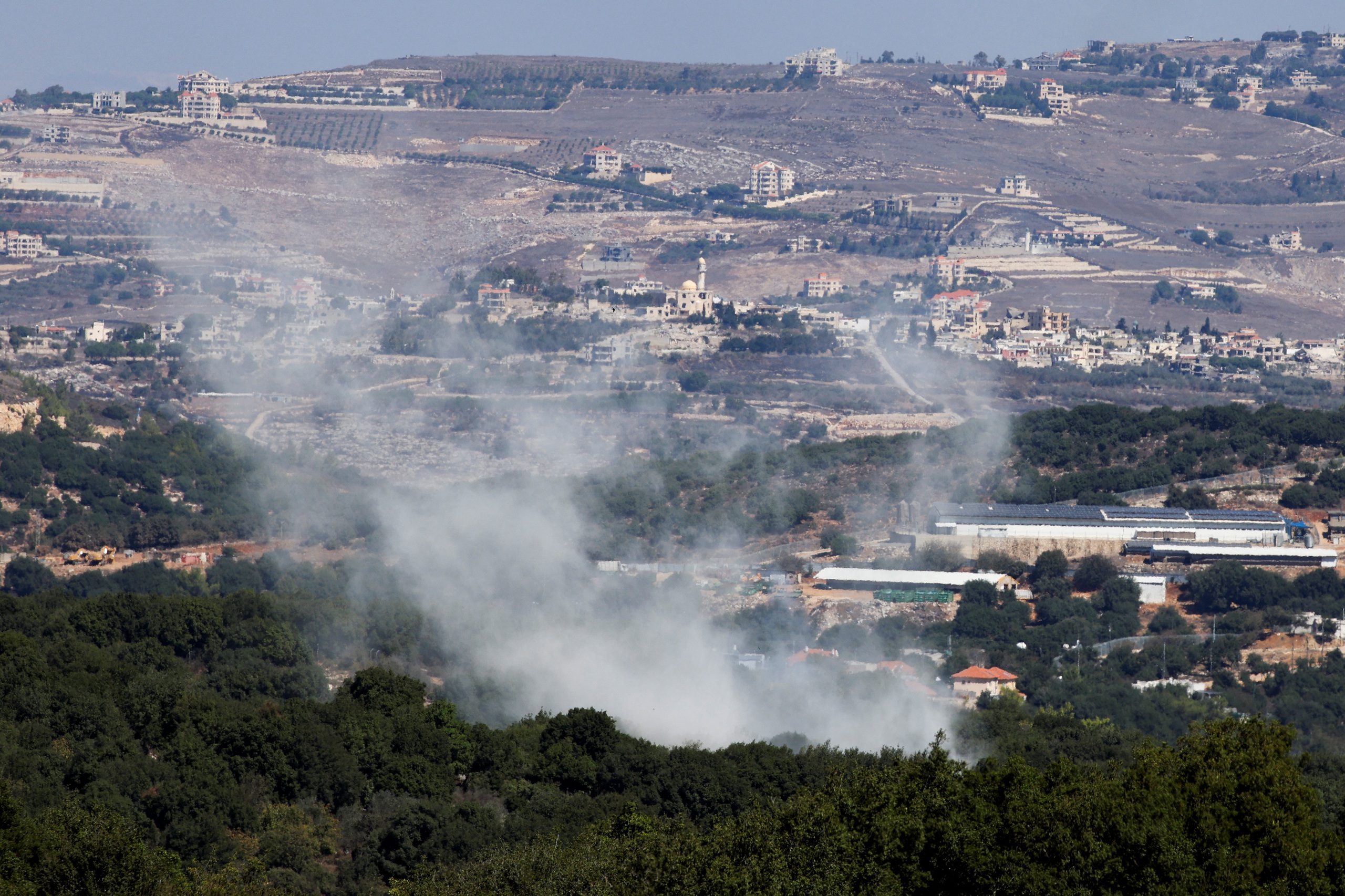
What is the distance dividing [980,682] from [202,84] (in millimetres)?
118163

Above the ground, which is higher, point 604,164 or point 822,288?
point 604,164

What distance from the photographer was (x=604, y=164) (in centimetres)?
13838

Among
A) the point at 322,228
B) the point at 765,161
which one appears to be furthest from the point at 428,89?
the point at 322,228

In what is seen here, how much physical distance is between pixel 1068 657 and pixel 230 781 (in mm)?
19819

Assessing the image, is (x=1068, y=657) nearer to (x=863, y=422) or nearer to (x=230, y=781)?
(x=230, y=781)

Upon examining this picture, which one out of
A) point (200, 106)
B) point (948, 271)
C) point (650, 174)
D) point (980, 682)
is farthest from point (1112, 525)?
point (200, 106)

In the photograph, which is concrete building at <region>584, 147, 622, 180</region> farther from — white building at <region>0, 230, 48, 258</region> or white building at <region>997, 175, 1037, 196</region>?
white building at <region>0, 230, 48, 258</region>

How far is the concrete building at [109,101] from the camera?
456ft

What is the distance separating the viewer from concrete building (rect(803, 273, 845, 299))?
355ft

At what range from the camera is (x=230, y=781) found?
24.8 meters

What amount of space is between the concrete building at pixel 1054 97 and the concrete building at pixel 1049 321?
60281mm

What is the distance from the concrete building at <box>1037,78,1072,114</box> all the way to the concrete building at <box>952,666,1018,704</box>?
412ft

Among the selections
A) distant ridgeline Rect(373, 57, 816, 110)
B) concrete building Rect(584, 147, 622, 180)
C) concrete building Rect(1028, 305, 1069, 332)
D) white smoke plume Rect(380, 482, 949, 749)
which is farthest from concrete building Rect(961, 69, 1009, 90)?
white smoke plume Rect(380, 482, 949, 749)

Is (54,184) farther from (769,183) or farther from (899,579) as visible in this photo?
(899,579)
